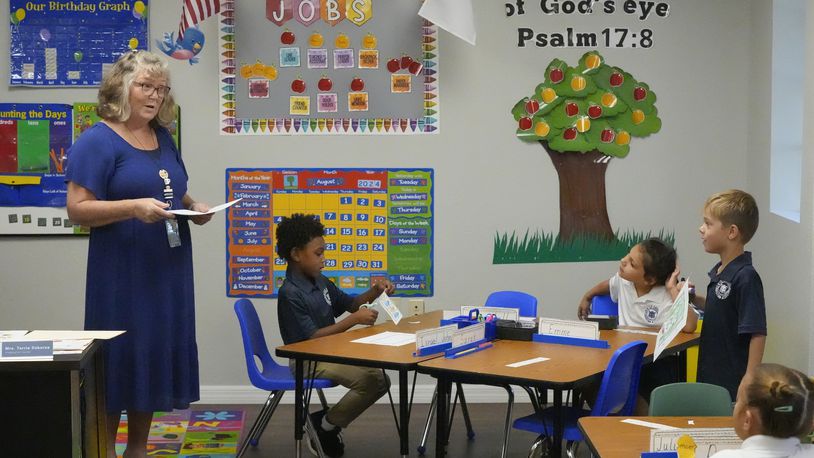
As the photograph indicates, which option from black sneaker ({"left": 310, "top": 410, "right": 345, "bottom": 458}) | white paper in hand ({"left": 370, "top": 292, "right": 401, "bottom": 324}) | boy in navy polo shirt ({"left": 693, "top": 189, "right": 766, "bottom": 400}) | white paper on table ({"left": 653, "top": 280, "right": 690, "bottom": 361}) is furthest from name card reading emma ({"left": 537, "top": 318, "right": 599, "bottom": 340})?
black sneaker ({"left": 310, "top": 410, "right": 345, "bottom": 458})

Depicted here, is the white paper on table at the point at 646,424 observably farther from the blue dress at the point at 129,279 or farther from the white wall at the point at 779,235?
the white wall at the point at 779,235

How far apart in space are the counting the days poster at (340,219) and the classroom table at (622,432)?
10.3 feet

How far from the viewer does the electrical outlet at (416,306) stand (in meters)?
5.88

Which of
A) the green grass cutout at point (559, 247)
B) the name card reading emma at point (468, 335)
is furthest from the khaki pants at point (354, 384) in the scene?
the green grass cutout at point (559, 247)

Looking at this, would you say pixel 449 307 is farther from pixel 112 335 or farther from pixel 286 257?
pixel 112 335

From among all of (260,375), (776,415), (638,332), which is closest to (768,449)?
(776,415)

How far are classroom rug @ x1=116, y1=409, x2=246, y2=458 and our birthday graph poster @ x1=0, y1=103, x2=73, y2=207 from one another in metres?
1.42

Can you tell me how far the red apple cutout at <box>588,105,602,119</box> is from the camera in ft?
19.2

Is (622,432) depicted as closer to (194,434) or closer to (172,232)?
(172,232)

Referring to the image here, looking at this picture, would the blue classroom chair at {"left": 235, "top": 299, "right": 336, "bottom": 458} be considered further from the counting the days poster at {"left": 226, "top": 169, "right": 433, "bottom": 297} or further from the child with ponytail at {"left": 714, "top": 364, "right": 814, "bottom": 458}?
the child with ponytail at {"left": 714, "top": 364, "right": 814, "bottom": 458}

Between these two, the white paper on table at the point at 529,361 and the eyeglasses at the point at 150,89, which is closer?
the eyeglasses at the point at 150,89

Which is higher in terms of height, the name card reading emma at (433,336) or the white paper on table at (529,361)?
the name card reading emma at (433,336)

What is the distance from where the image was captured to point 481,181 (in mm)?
5957

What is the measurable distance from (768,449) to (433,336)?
1.81 meters
